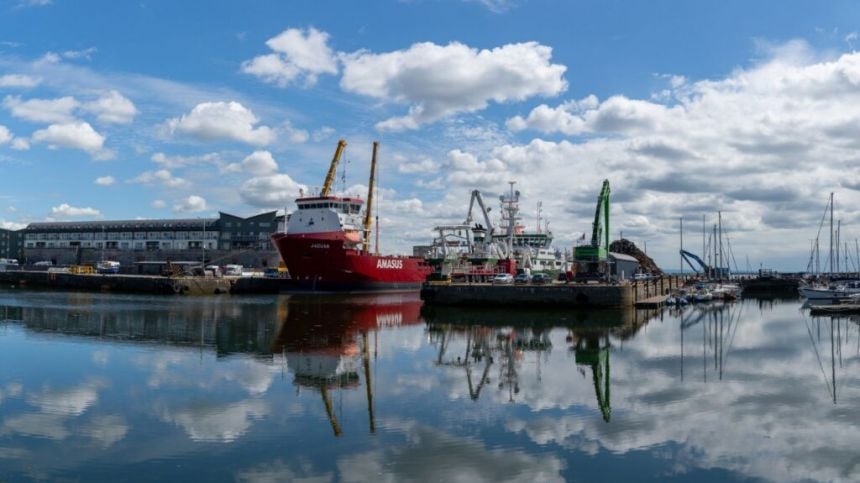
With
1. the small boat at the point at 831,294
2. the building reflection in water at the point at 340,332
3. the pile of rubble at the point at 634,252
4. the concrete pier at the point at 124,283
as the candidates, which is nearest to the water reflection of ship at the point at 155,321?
the building reflection in water at the point at 340,332

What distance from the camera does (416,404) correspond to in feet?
52.5

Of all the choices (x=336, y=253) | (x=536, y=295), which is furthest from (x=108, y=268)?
(x=536, y=295)

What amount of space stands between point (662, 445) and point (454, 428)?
166 inches

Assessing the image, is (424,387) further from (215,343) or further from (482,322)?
(482,322)

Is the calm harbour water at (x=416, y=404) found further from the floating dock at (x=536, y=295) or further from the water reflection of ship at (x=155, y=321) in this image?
the floating dock at (x=536, y=295)

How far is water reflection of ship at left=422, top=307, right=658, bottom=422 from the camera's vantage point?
19.8 metres

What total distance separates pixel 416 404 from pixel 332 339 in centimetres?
1202

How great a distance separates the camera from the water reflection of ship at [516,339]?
64.8ft

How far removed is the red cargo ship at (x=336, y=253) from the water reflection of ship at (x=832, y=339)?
35.2 meters

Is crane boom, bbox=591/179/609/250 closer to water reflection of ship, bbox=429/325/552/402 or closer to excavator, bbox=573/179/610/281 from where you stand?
excavator, bbox=573/179/610/281

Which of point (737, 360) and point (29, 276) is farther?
point (29, 276)

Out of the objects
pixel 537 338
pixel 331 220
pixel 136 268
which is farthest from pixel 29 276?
pixel 537 338

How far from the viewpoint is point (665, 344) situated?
2881cm

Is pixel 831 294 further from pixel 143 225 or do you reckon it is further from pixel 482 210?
pixel 143 225
